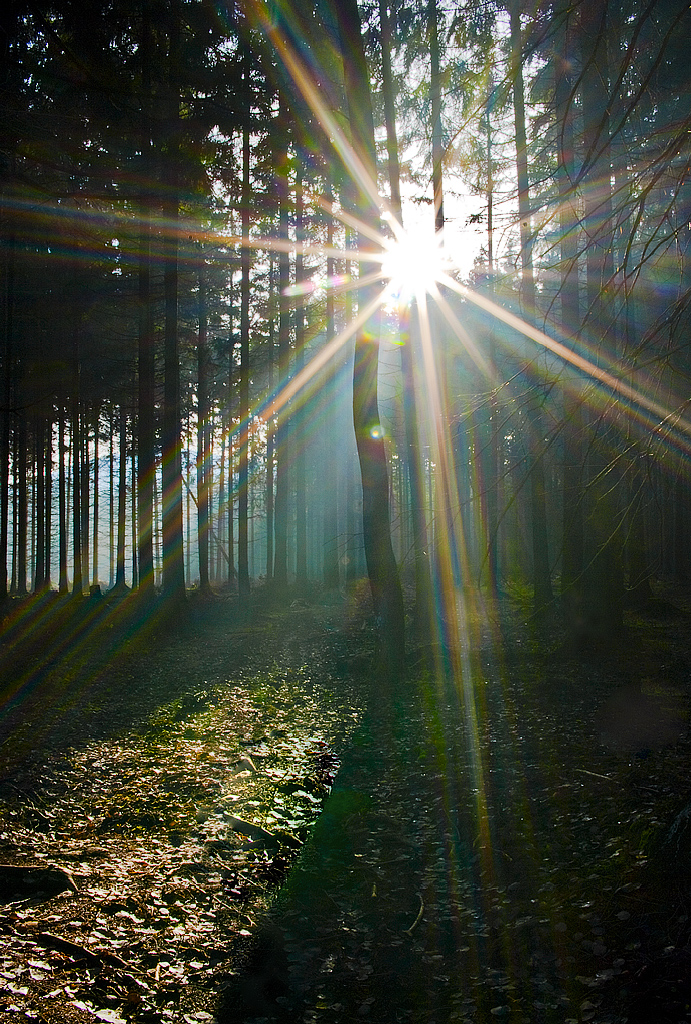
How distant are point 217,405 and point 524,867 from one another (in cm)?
2639

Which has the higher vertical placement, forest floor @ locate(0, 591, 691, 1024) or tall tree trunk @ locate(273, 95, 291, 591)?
tall tree trunk @ locate(273, 95, 291, 591)

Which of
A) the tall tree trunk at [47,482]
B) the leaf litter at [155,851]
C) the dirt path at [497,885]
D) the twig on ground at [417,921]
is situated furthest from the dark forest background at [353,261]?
the leaf litter at [155,851]

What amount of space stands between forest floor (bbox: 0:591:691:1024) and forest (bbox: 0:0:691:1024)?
3 centimetres

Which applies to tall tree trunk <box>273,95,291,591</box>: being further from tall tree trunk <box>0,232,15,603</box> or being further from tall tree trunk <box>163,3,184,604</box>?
tall tree trunk <box>0,232,15,603</box>

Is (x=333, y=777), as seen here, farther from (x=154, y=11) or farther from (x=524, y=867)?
(x=154, y=11)

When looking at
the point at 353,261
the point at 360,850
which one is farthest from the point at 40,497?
the point at 360,850

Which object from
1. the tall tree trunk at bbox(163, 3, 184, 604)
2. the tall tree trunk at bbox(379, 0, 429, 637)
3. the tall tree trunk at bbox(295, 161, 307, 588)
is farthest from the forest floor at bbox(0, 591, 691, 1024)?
the tall tree trunk at bbox(295, 161, 307, 588)

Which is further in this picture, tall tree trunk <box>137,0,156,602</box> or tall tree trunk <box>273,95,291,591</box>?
tall tree trunk <box>273,95,291,591</box>

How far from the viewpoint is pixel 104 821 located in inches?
Result: 204

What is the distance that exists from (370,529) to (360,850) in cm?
570

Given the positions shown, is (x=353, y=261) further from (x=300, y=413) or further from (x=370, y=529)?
(x=370, y=529)

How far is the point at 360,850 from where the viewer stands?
4.92m

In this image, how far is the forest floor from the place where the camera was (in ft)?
10.5

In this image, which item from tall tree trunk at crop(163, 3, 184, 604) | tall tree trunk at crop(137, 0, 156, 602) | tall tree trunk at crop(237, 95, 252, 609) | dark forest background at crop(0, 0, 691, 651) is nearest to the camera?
dark forest background at crop(0, 0, 691, 651)
